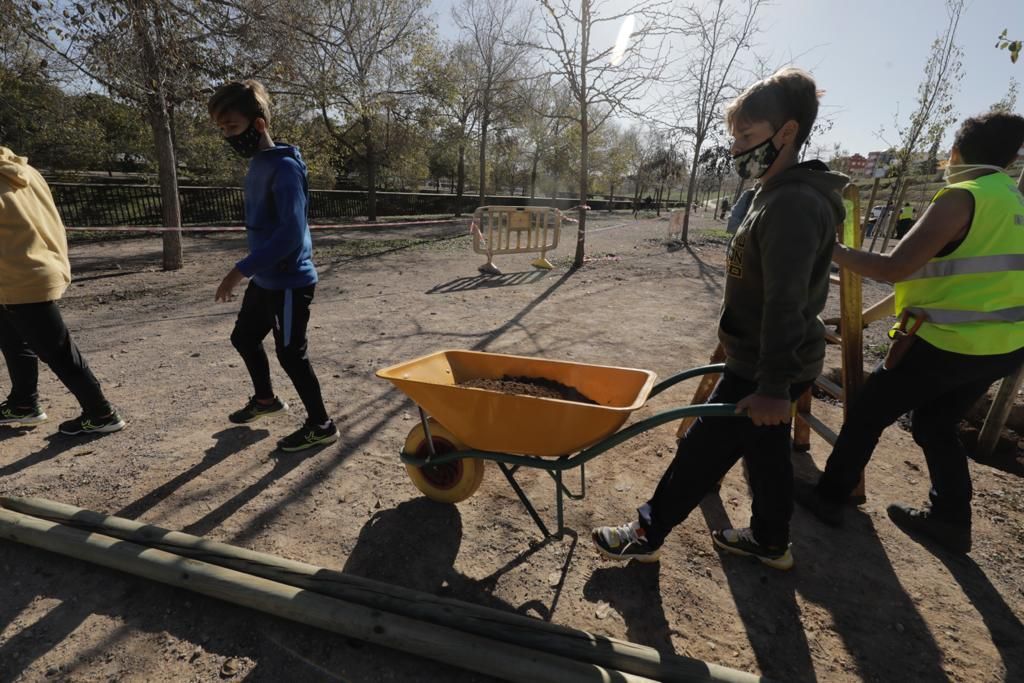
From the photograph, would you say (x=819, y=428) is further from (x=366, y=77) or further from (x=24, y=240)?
(x=366, y=77)

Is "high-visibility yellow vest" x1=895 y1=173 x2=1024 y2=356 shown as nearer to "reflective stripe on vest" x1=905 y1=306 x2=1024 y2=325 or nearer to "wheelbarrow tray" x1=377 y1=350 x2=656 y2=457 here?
"reflective stripe on vest" x1=905 y1=306 x2=1024 y2=325

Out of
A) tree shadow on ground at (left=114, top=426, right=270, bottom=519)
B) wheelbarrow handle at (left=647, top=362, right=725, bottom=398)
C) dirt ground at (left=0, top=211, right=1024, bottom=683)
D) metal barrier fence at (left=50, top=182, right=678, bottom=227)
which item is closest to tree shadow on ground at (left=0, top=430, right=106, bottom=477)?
dirt ground at (left=0, top=211, right=1024, bottom=683)

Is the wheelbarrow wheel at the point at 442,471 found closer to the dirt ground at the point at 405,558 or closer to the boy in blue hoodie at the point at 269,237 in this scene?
the dirt ground at the point at 405,558

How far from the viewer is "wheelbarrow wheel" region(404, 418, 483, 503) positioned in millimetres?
2447

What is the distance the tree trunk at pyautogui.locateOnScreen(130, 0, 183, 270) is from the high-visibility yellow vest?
972 centimetres

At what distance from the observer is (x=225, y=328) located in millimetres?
5500

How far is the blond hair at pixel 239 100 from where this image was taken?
2422 mm

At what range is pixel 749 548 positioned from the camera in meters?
2.23

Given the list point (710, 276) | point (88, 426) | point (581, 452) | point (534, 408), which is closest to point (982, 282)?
point (581, 452)

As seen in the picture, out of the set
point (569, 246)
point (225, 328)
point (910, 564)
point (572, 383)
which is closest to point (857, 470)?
point (910, 564)

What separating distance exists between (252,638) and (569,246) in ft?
44.2

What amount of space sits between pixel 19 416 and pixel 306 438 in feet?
6.47

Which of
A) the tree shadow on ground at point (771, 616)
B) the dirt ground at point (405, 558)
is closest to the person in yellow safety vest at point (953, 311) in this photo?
the dirt ground at point (405, 558)

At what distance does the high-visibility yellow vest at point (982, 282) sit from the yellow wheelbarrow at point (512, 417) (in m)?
0.93
